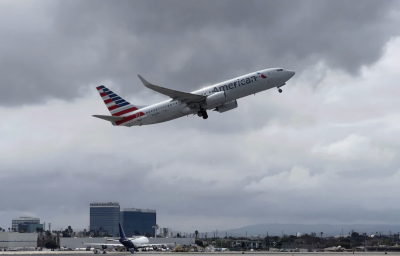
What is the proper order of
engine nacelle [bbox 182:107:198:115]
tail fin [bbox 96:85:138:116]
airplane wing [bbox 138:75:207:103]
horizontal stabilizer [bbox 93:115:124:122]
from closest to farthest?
airplane wing [bbox 138:75:207:103] → engine nacelle [bbox 182:107:198:115] → horizontal stabilizer [bbox 93:115:124:122] → tail fin [bbox 96:85:138:116]

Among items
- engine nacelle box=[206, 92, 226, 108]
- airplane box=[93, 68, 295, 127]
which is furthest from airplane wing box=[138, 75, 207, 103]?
engine nacelle box=[206, 92, 226, 108]

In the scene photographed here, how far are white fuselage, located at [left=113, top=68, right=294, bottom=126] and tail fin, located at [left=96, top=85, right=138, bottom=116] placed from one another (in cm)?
488

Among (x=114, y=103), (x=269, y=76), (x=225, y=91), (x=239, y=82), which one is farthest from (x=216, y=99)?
(x=114, y=103)

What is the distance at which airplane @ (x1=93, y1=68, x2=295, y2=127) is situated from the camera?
97.3 m

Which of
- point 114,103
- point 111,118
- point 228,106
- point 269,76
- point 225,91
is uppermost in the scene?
point 269,76

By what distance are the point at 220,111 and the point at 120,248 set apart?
265ft

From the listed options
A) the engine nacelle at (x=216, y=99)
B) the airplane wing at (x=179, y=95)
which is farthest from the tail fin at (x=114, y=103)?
the engine nacelle at (x=216, y=99)

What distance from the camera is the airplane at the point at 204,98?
9731cm

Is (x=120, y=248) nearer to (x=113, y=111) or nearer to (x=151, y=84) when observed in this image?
(x=113, y=111)

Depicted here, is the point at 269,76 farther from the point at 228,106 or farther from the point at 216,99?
the point at 216,99

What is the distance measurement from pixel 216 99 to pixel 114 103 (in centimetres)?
2494

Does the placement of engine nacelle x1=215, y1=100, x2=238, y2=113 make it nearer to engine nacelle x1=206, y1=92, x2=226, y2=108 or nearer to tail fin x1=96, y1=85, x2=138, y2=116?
engine nacelle x1=206, y1=92, x2=226, y2=108

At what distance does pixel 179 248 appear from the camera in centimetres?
16000

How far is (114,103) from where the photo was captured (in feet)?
366
